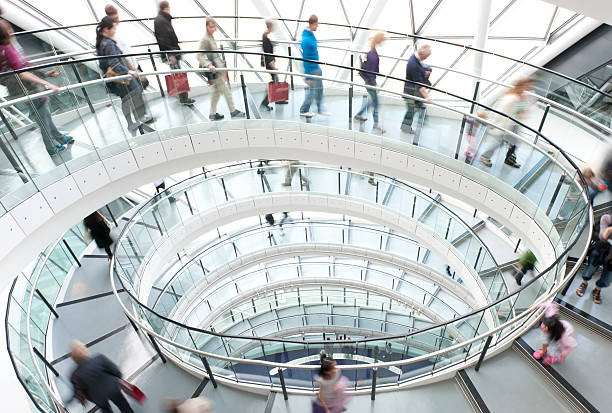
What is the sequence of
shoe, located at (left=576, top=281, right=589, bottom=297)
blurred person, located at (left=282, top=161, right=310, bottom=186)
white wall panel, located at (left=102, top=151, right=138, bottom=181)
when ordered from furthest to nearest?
blurred person, located at (left=282, top=161, right=310, bottom=186) < white wall panel, located at (left=102, top=151, right=138, bottom=181) < shoe, located at (left=576, top=281, right=589, bottom=297)

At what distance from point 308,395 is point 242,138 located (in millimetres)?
6302

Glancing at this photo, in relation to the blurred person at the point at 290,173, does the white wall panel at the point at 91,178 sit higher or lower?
lower

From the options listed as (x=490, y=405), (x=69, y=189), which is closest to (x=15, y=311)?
(x=69, y=189)

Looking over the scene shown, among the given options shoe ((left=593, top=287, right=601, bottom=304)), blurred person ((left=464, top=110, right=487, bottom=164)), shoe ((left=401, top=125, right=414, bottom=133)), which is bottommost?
shoe ((left=593, top=287, right=601, bottom=304))

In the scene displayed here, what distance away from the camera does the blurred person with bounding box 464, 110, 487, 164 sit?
850 cm

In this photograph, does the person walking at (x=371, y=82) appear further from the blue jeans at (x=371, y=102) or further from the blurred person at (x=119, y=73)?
the blurred person at (x=119, y=73)

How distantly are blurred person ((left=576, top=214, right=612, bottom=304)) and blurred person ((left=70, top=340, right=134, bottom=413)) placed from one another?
745 cm

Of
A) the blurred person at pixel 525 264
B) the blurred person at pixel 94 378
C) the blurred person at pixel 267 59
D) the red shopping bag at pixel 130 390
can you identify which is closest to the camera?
the blurred person at pixel 94 378

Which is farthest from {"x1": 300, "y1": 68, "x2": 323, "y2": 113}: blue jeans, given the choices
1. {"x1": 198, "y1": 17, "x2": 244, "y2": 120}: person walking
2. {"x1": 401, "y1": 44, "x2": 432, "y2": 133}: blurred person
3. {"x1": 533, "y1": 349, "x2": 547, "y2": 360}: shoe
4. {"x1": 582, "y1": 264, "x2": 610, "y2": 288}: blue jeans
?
{"x1": 533, "y1": 349, "x2": 547, "y2": 360}: shoe

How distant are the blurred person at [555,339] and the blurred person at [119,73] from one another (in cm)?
855

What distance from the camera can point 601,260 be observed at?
616cm

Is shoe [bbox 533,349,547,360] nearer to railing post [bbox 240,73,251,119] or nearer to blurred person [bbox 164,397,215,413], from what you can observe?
blurred person [bbox 164,397,215,413]

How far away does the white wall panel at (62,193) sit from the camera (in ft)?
23.9

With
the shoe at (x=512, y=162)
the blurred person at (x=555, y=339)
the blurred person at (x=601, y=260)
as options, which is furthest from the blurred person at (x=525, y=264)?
the blurred person at (x=555, y=339)
